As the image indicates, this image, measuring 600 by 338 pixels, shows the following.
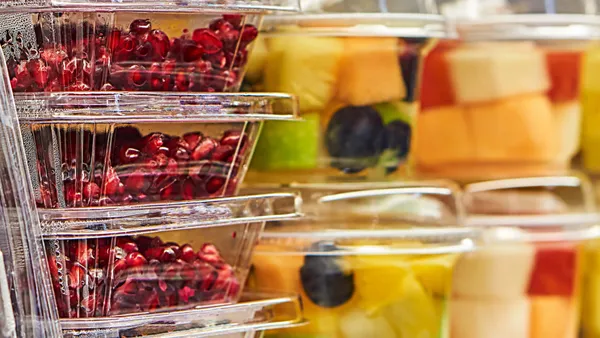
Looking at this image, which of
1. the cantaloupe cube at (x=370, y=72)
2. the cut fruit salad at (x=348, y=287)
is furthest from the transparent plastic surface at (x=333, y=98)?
the cut fruit salad at (x=348, y=287)

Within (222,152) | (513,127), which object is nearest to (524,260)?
(513,127)

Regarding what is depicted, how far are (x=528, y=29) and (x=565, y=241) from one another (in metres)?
0.27

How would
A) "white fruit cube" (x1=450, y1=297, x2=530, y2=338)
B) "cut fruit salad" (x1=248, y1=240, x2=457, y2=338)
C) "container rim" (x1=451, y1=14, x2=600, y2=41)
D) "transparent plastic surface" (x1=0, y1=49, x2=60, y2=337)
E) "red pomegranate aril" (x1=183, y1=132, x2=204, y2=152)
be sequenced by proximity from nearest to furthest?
1. "transparent plastic surface" (x1=0, y1=49, x2=60, y2=337)
2. "red pomegranate aril" (x1=183, y1=132, x2=204, y2=152)
3. "cut fruit salad" (x1=248, y1=240, x2=457, y2=338)
4. "white fruit cube" (x1=450, y1=297, x2=530, y2=338)
5. "container rim" (x1=451, y1=14, x2=600, y2=41)

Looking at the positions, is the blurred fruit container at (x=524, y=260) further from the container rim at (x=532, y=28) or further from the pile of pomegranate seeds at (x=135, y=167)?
the pile of pomegranate seeds at (x=135, y=167)

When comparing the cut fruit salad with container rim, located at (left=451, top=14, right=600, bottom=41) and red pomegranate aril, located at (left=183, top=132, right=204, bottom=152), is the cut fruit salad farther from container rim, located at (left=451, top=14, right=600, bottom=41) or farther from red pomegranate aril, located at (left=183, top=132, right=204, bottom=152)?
container rim, located at (left=451, top=14, right=600, bottom=41)

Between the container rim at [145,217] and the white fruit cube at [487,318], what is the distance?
35 cm

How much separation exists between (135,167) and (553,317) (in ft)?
1.92

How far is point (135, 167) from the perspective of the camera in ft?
2.29

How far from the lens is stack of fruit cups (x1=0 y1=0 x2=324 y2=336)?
0.67 meters

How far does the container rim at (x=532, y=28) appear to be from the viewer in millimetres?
1114

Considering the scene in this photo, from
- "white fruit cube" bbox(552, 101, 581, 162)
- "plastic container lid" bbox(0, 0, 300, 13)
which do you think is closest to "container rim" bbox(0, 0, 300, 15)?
"plastic container lid" bbox(0, 0, 300, 13)

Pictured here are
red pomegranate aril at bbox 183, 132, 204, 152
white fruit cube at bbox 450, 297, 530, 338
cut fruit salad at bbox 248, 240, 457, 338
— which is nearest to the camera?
red pomegranate aril at bbox 183, 132, 204, 152

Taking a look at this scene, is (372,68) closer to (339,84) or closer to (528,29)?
(339,84)

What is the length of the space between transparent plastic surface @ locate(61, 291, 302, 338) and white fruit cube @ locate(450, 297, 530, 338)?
0.95 feet
